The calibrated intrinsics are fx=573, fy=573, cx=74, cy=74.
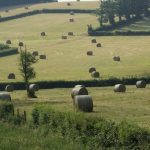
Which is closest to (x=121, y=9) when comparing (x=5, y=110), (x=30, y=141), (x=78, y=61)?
(x=78, y=61)

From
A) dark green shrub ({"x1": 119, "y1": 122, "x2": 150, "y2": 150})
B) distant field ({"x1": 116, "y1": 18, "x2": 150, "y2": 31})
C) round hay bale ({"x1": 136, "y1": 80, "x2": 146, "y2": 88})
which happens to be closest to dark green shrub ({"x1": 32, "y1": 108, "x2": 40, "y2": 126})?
dark green shrub ({"x1": 119, "y1": 122, "x2": 150, "y2": 150})

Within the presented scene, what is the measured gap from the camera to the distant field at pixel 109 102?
4252 centimetres

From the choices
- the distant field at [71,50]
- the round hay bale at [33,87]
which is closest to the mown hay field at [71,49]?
the distant field at [71,50]

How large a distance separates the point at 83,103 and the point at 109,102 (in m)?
6.96

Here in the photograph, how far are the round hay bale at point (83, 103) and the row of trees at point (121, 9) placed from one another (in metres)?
101

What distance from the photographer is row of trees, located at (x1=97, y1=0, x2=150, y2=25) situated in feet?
493

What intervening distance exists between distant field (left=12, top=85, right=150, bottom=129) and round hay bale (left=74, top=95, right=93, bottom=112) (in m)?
0.59

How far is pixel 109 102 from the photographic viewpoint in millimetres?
52406

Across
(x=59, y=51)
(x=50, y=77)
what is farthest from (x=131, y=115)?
(x=59, y=51)

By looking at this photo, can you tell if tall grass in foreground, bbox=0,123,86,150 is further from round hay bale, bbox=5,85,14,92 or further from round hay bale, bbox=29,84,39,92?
round hay bale, bbox=5,85,14,92

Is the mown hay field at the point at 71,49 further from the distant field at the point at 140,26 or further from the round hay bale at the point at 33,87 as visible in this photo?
the distant field at the point at 140,26

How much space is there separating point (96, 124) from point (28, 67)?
1368 inches

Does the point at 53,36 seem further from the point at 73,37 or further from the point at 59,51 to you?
the point at 59,51

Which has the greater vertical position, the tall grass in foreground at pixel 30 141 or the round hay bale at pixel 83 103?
the tall grass in foreground at pixel 30 141
